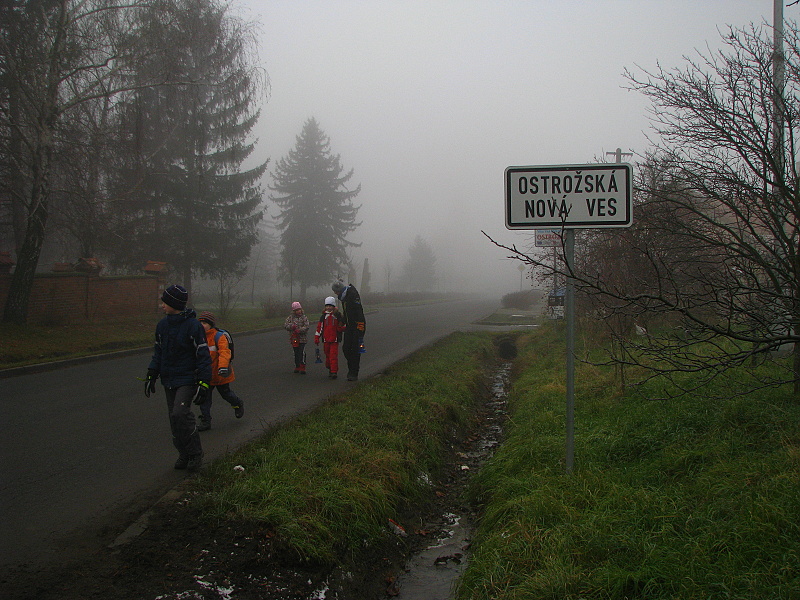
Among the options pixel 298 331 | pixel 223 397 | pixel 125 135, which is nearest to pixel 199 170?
pixel 125 135

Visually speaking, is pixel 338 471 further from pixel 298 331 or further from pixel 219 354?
pixel 298 331

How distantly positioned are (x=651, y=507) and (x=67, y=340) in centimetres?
1446

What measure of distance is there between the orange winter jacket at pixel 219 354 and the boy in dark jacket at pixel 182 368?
1274mm

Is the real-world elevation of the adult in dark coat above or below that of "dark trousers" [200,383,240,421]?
above

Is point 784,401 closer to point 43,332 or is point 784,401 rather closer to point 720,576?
point 720,576

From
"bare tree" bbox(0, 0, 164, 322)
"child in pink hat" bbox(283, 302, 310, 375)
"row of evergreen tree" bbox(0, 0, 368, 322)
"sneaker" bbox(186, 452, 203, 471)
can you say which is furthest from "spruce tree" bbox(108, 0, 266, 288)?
"sneaker" bbox(186, 452, 203, 471)

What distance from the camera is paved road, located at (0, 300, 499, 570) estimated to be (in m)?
4.07

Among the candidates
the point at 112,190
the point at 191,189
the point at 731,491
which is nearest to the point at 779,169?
the point at 731,491

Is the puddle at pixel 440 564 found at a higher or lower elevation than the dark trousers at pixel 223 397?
lower

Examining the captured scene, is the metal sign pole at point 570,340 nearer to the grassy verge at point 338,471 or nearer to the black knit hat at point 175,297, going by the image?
the grassy verge at point 338,471

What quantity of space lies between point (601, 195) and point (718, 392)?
3.35 m

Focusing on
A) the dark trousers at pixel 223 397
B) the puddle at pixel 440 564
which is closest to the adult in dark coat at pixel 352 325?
the dark trousers at pixel 223 397

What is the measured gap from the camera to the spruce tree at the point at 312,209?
43.2m

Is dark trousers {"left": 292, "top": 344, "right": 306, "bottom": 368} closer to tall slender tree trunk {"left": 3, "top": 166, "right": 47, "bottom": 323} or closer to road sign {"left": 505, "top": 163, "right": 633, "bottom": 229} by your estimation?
road sign {"left": 505, "top": 163, "right": 633, "bottom": 229}
